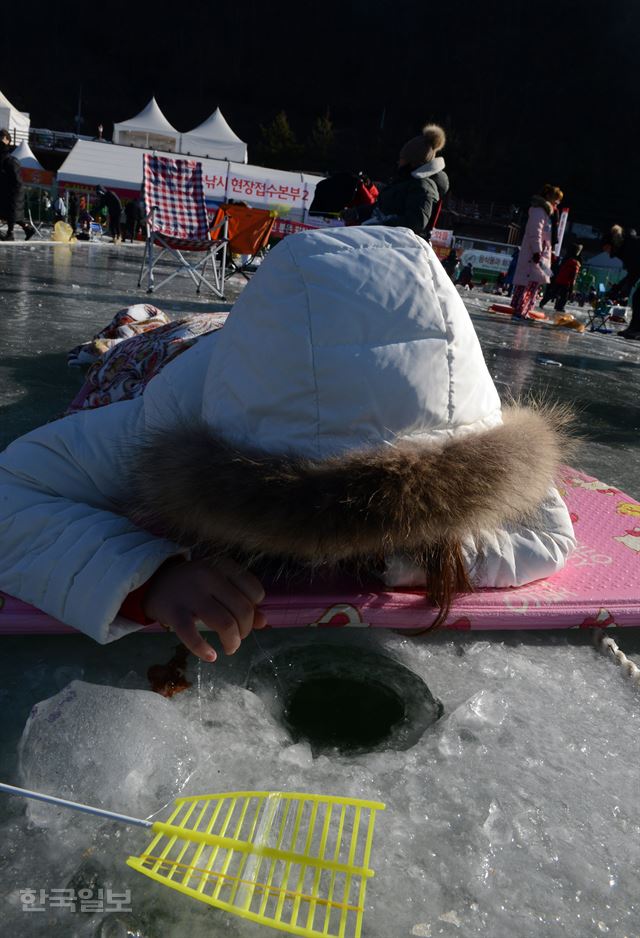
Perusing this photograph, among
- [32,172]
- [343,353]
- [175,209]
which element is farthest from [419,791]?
[32,172]

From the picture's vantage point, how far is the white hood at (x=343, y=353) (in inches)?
28.2

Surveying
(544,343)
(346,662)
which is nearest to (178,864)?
(346,662)

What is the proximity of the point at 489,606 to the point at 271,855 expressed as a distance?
0.55 meters

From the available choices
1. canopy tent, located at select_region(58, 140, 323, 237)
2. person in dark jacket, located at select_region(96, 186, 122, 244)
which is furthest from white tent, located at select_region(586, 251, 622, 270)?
person in dark jacket, located at select_region(96, 186, 122, 244)

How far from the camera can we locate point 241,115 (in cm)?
5756

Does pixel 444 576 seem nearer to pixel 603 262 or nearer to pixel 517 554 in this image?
pixel 517 554

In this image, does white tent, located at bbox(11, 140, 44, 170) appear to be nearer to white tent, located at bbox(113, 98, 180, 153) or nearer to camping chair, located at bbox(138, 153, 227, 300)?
white tent, located at bbox(113, 98, 180, 153)

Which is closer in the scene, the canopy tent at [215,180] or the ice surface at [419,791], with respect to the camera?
the ice surface at [419,791]

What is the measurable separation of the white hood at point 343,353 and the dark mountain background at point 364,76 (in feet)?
160

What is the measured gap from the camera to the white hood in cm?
72

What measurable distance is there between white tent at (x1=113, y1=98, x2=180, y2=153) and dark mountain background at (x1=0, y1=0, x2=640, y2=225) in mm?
27111

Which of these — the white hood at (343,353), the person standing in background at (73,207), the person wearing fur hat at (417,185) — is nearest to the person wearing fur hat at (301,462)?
the white hood at (343,353)

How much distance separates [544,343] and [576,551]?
4030 mm

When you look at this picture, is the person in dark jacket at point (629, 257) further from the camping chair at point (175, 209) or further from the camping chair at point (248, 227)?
the camping chair at point (175, 209)
